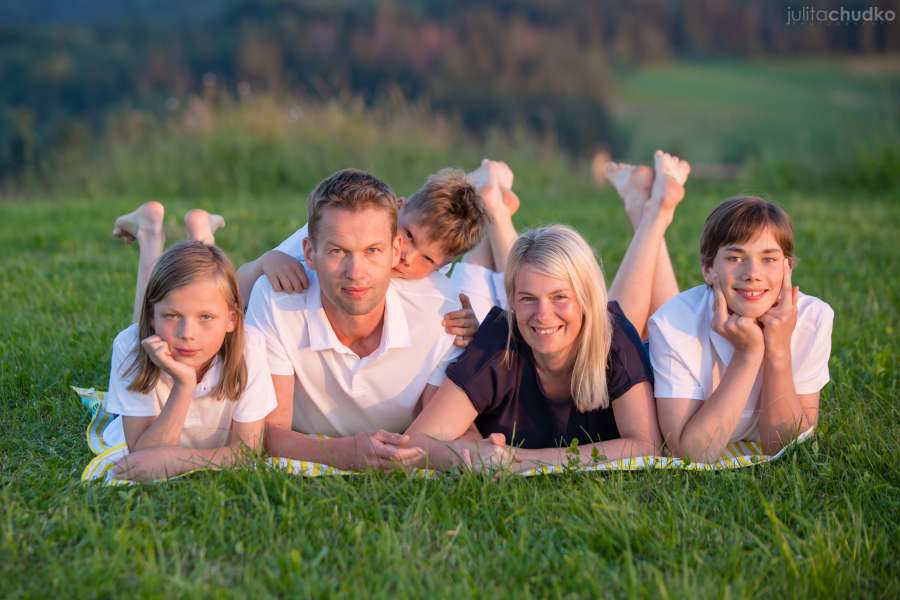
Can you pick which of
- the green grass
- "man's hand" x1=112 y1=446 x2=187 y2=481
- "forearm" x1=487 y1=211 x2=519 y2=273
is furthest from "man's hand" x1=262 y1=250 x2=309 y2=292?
the green grass

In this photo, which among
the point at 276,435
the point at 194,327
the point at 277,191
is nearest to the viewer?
the point at 194,327

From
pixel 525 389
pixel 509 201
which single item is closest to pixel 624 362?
pixel 525 389

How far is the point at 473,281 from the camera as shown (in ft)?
16.0

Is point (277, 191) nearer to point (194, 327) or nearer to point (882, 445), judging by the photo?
point (194, 327)

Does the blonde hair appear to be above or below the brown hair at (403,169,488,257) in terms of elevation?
below

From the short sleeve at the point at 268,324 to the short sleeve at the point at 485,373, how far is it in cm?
70

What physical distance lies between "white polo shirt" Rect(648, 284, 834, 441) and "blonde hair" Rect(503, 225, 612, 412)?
250mm

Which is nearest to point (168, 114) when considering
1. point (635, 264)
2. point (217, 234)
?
point (217, 234)

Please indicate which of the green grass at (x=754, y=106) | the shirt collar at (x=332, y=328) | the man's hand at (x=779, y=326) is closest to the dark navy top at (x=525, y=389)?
the shirt collar at (x=332, y=328)

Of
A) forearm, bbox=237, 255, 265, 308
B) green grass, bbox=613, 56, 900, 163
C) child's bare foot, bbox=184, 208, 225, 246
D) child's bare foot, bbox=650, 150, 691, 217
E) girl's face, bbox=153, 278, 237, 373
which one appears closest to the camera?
girl's face, bbox=153, 278, 237, 373

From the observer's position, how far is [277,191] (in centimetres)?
1110

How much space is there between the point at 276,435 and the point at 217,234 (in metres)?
4.35

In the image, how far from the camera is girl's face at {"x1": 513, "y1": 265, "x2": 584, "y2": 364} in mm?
3921

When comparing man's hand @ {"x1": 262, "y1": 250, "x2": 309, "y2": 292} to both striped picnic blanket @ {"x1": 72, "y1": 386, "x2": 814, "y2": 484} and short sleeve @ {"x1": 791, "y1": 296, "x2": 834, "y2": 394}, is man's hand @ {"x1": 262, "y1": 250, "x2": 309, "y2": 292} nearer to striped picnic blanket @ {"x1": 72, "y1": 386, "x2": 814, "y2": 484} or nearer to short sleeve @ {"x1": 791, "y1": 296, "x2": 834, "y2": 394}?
striped picnic blanket @ {"x1": 72, "y1": 386, "x2": 814, "y2": 484}
